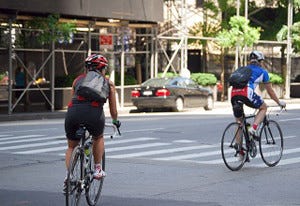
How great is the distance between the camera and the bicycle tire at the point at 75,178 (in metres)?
9.43

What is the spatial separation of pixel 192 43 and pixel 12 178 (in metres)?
33.2

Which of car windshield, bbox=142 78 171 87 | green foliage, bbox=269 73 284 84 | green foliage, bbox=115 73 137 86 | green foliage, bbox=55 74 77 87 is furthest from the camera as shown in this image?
green foliage, bbox=269 73 284 84

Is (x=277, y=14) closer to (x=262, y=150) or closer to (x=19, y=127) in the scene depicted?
(x=19, y=127)

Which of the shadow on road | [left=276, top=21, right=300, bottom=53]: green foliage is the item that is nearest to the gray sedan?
[left=276, top=21, right=300, bottom=53]: green foliage

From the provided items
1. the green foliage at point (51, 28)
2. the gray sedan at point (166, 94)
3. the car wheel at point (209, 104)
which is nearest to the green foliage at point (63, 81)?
the gray sedan at point (166, 94)

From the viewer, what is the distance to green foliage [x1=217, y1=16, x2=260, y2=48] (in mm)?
43094

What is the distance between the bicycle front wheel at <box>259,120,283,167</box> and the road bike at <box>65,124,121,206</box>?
17.3 feet

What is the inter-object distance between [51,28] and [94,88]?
23.3 metres

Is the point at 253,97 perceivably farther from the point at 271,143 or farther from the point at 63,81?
→ the point at 63,81

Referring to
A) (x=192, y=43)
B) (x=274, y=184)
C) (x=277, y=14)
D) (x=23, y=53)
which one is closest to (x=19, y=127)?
(x=23, y=53)

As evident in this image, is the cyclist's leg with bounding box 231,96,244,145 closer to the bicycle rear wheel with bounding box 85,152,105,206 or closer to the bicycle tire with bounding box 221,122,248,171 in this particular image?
the bicycle tire with bounding box 221,122,248,171

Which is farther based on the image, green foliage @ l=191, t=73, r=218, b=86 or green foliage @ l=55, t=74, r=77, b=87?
green foliage @ l=191, t=73, r=218, b=86

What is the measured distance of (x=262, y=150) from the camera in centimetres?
1472

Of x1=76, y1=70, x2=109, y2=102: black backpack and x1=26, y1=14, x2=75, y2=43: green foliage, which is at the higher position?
x1=26, y1=14, x2=75, y2=43: green foliage
